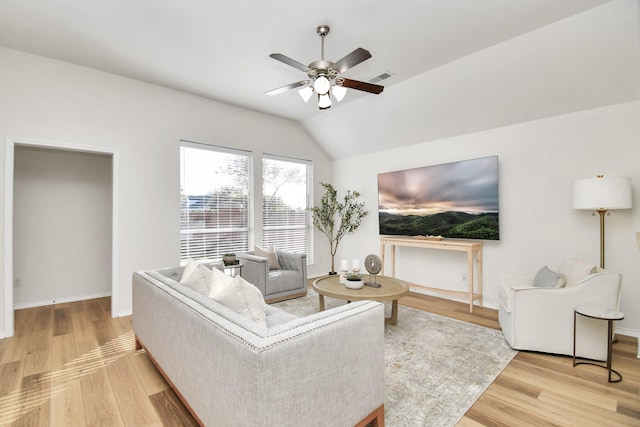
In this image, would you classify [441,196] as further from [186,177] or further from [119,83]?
[119,83]

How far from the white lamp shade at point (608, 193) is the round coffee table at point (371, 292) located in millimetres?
2045

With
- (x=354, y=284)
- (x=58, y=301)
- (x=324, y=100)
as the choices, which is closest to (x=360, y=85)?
(x=324, y=100)

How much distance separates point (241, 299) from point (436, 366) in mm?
1777

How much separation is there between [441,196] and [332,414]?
380 cm

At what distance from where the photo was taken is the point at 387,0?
2.47 metres

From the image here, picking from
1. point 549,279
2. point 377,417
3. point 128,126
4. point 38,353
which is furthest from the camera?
point 128,126

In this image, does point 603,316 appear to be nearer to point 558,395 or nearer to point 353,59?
point 558,395

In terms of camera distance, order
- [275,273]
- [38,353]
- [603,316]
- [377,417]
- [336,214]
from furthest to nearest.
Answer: [336,214], [275,273], [38,353], [603,316], [377,417]

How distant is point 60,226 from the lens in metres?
4.27

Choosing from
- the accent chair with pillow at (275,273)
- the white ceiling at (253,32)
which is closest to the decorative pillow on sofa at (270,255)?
the accent chair with pillow at (275,273)

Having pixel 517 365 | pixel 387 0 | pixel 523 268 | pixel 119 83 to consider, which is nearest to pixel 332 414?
pixel 517 365

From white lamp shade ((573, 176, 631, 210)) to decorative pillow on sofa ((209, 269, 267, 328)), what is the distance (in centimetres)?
336

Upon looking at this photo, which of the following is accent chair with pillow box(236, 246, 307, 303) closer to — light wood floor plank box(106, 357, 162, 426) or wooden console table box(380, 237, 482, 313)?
wooden console table box(380, 237, 482, 313)

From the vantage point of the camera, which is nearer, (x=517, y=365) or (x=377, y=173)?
(x=517, y=365)
